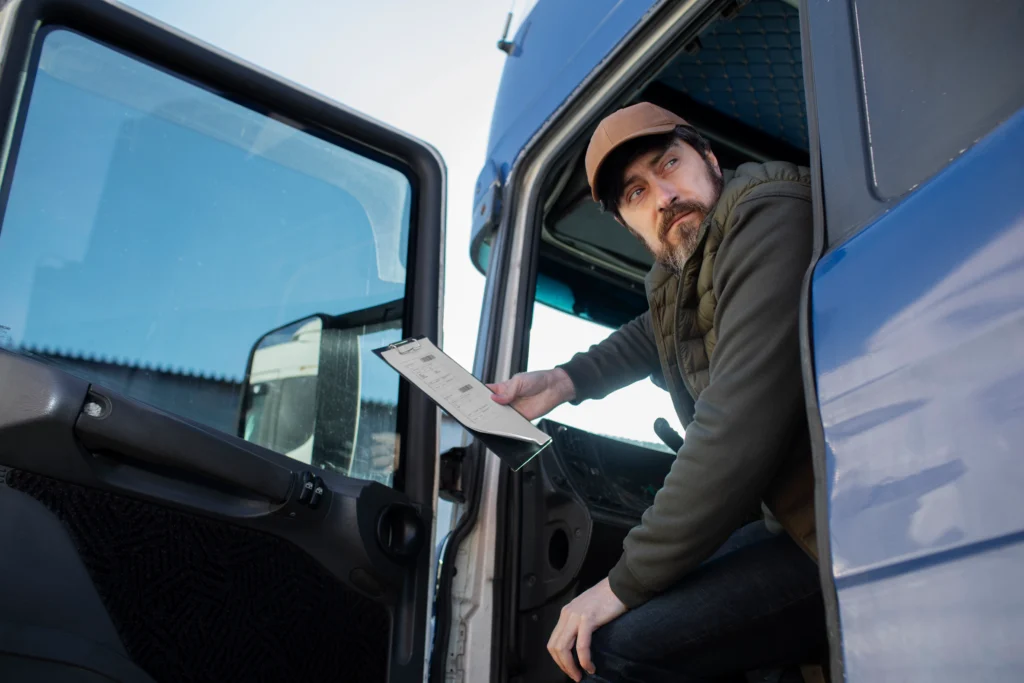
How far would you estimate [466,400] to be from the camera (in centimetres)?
160

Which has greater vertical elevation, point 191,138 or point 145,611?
point 191,138

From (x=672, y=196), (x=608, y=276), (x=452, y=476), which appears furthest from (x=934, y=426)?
(x=608, y=276)

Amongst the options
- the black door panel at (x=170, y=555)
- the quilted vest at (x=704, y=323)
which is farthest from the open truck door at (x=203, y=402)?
the quilted vest at (x=704, y=323)

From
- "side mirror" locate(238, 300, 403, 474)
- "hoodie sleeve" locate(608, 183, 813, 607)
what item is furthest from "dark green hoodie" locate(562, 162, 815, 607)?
"side mirror" locate(238, 300, 403, 474)

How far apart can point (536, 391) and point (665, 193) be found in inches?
21.1

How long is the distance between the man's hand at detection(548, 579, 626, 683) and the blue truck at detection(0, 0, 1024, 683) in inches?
13.5

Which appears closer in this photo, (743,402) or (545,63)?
(743,402)

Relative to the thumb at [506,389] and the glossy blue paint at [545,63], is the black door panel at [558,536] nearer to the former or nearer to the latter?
the thumb at [506,389]

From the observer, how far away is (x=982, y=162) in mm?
814

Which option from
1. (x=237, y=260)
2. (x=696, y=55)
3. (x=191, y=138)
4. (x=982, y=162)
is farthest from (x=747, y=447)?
(x=696, y=55)

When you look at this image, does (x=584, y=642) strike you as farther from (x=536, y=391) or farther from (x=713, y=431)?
(x=536, y=391)

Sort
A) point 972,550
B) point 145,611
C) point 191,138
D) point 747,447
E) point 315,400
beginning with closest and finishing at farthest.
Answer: point 972,550
point 747,447
point 145,611
point 191,138
point 315,400

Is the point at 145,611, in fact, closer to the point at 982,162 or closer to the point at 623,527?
the point at 623,527

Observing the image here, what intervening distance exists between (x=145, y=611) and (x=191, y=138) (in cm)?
88
